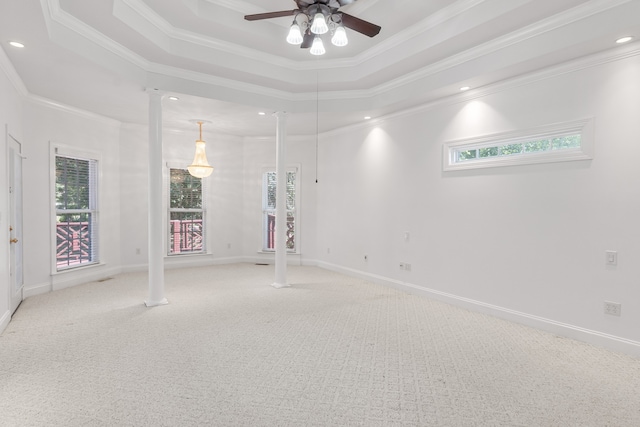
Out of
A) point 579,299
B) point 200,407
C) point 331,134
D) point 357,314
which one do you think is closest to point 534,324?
point 579,299

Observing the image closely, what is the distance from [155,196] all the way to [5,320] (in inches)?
77.4

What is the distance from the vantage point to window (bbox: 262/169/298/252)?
24.8 feet

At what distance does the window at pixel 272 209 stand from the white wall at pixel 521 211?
6.40 feet

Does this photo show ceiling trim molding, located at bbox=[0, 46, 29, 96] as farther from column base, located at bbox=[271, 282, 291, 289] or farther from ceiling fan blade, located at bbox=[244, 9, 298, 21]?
column base, located at bbox=[271, 282, 291, 289]

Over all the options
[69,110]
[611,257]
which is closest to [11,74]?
[69,110]

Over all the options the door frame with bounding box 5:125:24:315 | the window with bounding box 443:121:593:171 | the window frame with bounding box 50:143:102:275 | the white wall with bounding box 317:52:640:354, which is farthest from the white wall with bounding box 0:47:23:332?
the window with bounding box 443:121:593:171

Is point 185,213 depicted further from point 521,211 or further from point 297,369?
point 521,211

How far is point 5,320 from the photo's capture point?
3654 millimetres

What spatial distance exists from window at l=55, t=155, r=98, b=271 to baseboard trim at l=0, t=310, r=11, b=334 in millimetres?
1649

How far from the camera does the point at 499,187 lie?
13.5 ft

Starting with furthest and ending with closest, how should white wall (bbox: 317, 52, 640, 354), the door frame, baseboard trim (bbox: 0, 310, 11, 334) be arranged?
the door frame < baseboard trim (bbox: 0, 310, 11, 334) < white wall (bbox: 317, 52, 640, 354)

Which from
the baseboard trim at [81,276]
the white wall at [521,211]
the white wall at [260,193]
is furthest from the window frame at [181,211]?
the white wall at [521,211]

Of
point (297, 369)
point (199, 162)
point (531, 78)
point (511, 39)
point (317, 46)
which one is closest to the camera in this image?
point (297, 369)

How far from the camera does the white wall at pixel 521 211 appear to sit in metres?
3.18
